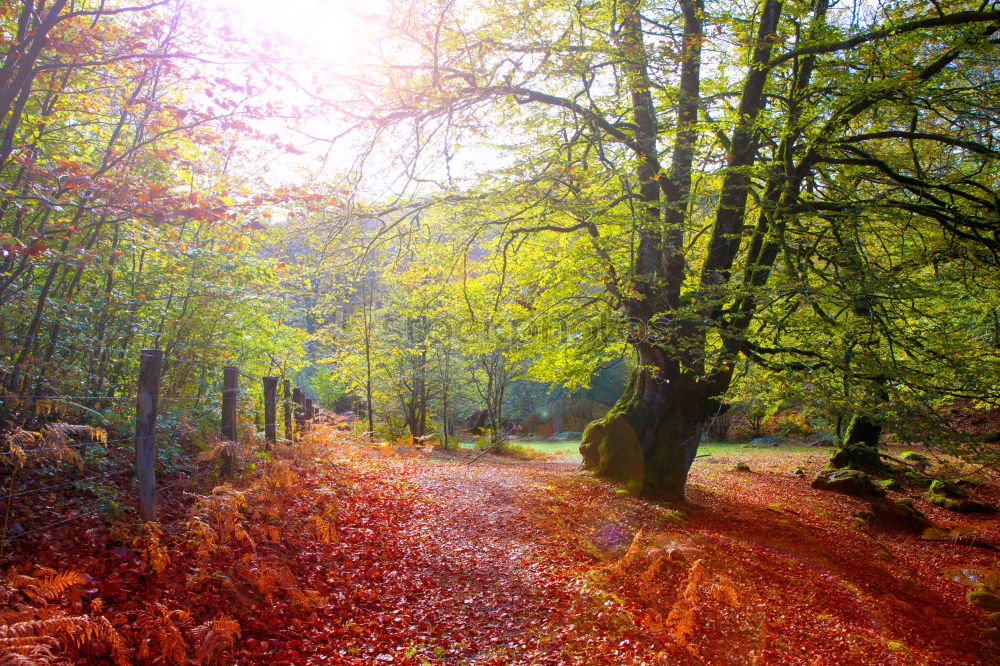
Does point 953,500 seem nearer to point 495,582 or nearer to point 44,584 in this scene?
point 495,582

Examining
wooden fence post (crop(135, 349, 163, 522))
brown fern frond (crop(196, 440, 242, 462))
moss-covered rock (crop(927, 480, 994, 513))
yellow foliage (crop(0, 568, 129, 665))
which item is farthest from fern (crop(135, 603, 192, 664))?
moss-covered rock (crop(927, 480, 994, 513))

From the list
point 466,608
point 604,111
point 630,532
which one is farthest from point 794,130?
point 466,608

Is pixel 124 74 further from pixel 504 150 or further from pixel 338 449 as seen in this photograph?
pixel 338 449

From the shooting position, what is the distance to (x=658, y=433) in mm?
9672

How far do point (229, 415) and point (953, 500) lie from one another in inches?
582

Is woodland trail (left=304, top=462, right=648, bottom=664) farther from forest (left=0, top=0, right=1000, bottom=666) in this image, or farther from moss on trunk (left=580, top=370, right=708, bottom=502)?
moss on trunk (left=580, top=370, right=708, bottom=502)

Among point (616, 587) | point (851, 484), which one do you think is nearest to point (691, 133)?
point (616, 587)

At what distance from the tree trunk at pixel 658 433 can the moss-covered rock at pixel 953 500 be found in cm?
634

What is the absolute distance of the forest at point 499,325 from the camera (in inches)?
180

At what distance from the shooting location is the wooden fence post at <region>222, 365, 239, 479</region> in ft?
20.9

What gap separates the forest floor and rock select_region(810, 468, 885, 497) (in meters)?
3.49

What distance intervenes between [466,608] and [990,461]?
17.5ft

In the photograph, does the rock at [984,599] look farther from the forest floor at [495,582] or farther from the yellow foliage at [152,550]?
the yellow foliage at [152,550]

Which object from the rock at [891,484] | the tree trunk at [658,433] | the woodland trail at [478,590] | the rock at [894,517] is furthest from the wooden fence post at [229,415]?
the rock at [891,484]
